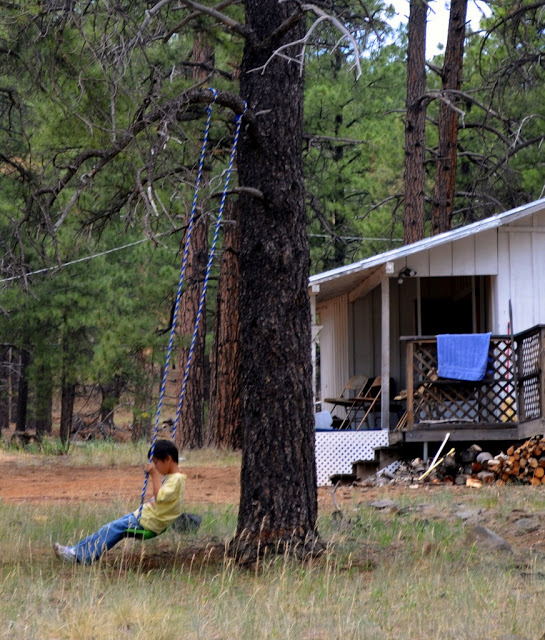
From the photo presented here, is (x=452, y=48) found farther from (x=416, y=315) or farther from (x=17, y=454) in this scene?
(x=17, y=454)

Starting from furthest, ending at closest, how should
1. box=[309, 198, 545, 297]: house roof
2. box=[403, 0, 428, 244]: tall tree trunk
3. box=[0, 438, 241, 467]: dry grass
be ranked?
box=[403, 0, 428, 244]: tall tree trunk, box=[0, 438, 241, 467]: dry grass, box=[309, 198, 545, 297]: house roof

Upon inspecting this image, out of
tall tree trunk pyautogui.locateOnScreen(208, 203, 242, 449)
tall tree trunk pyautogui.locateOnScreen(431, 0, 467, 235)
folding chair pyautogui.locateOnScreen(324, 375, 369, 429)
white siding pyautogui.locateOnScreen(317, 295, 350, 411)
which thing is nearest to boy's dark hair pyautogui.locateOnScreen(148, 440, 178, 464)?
folding chair pyautogui.locateOnScreen(324, 375, 369, 429)

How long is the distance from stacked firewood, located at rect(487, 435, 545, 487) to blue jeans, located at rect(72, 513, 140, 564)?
731 cm

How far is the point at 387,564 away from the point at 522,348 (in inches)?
294

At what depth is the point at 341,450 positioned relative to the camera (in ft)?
50.7

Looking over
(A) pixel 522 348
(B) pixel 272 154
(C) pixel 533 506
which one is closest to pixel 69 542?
(B) pixel 272 154

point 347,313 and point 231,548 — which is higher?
point 347,313

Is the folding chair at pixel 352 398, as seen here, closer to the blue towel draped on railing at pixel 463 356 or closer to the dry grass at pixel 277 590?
the blue towel draped on railing at pixel 463 356

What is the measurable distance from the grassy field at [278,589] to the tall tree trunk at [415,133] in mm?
11277

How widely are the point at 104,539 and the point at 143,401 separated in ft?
78.6

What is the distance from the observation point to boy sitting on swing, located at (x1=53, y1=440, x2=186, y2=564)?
7242 millimetres

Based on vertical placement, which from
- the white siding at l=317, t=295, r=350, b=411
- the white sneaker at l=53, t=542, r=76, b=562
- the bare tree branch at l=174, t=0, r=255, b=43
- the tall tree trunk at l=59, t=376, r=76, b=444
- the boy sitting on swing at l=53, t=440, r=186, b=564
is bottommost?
the white sneaker at l=53, t=542, r=76, b=562

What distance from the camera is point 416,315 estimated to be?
59.3ft

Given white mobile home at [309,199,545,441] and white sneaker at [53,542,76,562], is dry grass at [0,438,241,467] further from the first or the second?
white sneaker at [53,542,76,562]
